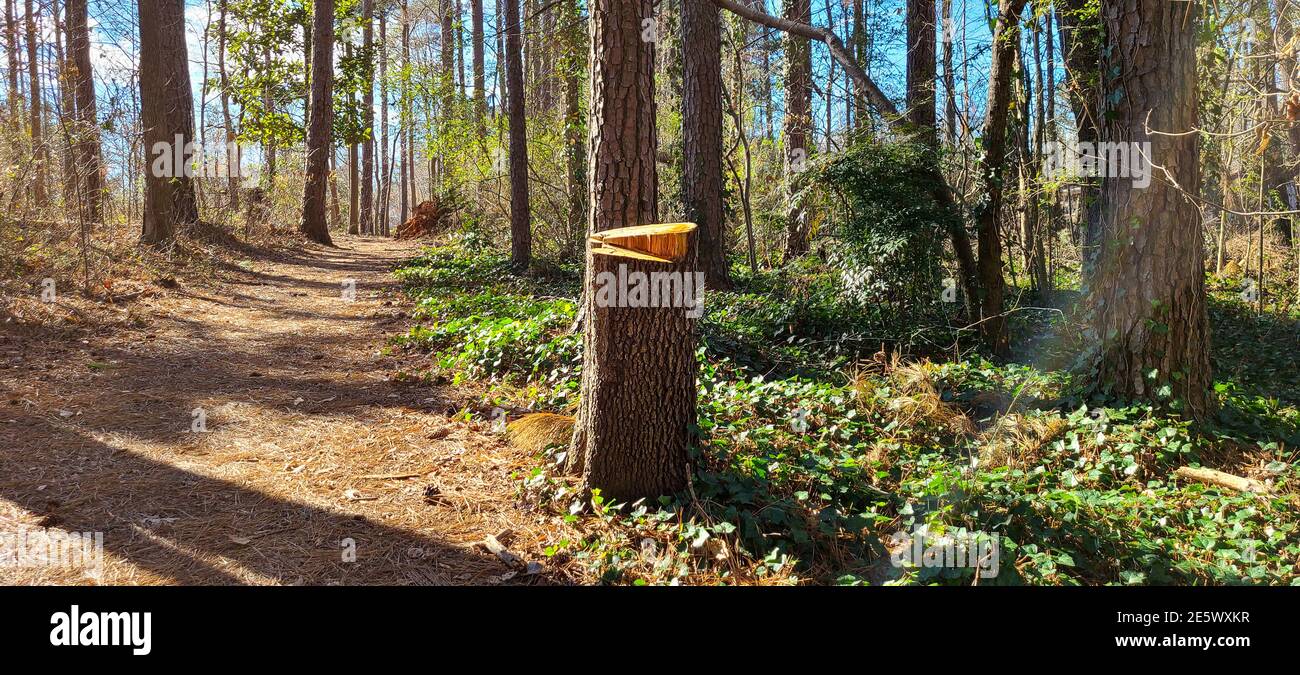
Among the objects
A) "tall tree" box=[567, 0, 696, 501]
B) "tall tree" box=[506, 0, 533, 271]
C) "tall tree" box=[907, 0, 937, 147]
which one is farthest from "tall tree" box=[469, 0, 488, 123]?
"tall tree" box=[567, 0, 696, 501]

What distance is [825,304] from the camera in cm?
779

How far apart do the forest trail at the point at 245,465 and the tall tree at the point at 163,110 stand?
444cm

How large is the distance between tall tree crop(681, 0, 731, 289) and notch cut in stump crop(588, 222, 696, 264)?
596 centimetres

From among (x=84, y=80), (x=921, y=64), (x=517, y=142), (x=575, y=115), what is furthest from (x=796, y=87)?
(x=84, y=80)

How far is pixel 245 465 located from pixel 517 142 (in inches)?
309

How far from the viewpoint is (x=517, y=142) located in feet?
37.1

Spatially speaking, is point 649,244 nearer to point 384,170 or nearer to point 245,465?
point 245,465

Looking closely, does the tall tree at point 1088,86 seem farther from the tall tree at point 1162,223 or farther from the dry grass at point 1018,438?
the dry grass at point 1018,438

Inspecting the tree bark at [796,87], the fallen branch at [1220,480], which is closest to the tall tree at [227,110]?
the tree bark at [796,87]

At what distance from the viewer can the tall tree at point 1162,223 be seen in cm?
502

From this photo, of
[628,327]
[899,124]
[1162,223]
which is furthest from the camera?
[899,124]
